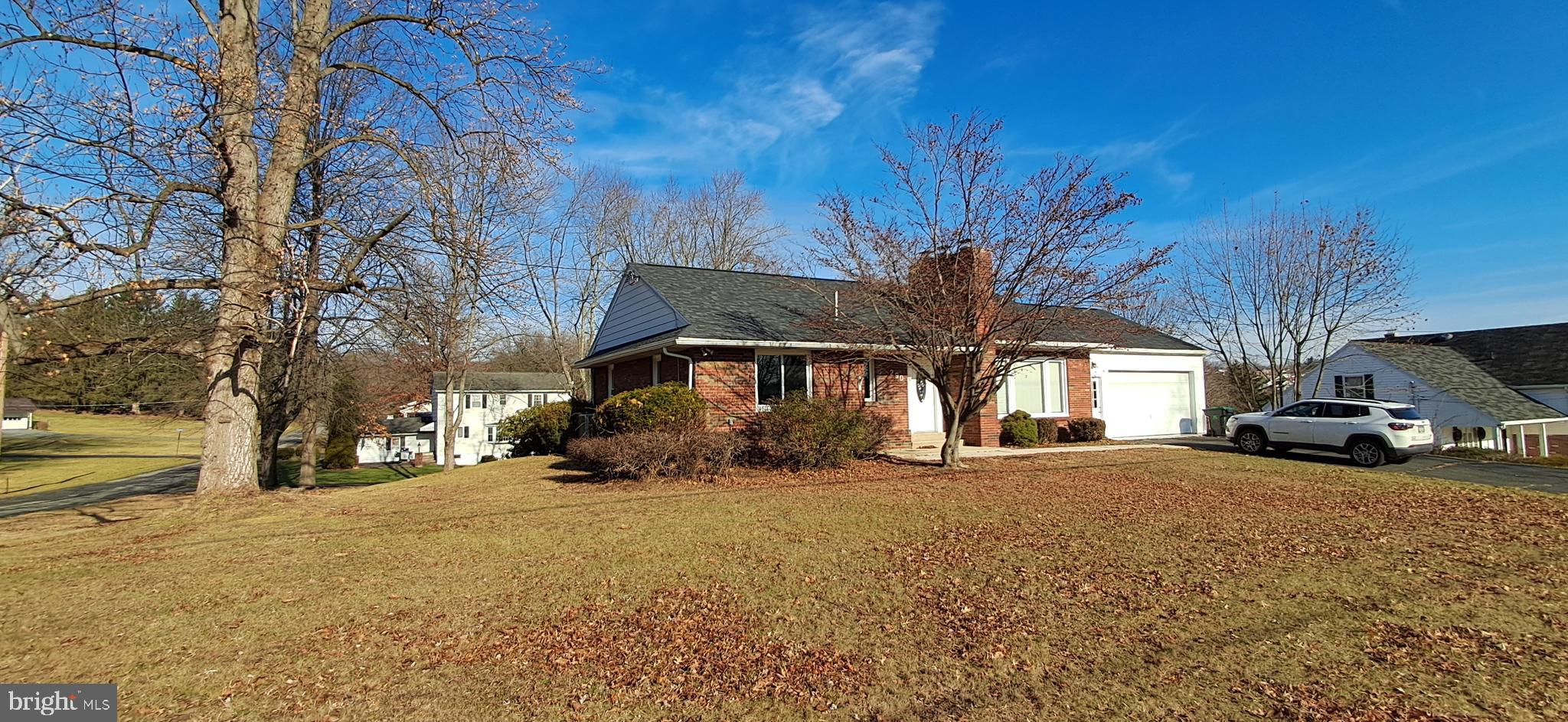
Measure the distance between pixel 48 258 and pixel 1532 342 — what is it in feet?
150

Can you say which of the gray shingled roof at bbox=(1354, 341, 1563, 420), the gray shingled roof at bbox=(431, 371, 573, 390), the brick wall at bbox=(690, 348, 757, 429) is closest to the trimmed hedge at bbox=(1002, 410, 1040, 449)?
the brick wall at bbox=(690, 348, 757, 429)

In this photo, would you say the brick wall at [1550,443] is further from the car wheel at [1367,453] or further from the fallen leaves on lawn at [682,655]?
the fallen leaves on lawn at [682,655]

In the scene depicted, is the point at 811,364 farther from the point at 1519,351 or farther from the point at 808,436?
the point at 1519,351

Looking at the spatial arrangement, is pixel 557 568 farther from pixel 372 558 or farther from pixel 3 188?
pixel 3 188

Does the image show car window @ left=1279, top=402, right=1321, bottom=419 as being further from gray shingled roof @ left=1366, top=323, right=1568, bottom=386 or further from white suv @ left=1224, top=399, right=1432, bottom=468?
gray shingled roof @ left=1366, top=323, right=1568, bottom=386

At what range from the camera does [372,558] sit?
6867mm

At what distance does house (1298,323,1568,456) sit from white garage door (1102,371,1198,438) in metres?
4.07

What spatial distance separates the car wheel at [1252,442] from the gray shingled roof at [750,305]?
3.72 m

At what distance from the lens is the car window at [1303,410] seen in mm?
16078

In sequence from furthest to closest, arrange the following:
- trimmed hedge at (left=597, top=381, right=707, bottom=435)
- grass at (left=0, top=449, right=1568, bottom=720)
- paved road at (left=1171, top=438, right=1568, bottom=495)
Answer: trimmed hedge at (left=597, top=381, right=707, bottom=435)
paved road at (left=1171, top=438, right=1568, bottom=495)
grass at (left=0, top=449, right=1568, bottom=720)

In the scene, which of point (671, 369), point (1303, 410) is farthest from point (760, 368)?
point (1303, 410)

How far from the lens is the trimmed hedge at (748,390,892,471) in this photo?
13.0 meters

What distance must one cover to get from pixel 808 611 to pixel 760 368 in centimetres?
1114

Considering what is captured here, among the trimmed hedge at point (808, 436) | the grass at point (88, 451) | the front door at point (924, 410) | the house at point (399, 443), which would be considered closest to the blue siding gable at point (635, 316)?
the trimmed hedge at point (808, 436)
